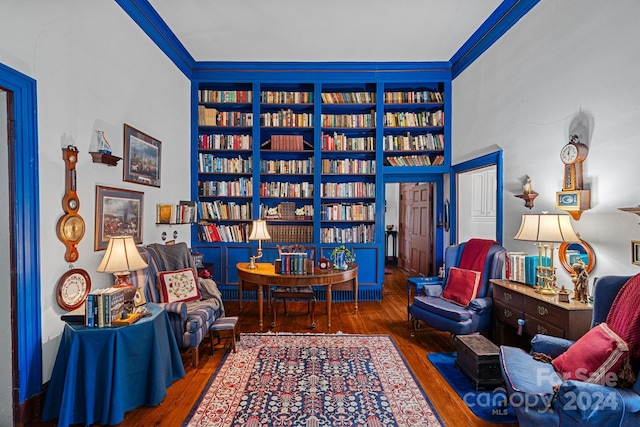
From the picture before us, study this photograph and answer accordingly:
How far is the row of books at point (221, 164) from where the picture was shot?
512 cm

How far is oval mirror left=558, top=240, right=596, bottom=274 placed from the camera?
2.53 metres

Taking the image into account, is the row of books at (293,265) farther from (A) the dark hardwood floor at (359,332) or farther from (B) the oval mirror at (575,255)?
(B) the oval mirror at (575,255)

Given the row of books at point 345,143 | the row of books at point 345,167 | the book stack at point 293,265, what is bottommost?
the book stack at point 293,265

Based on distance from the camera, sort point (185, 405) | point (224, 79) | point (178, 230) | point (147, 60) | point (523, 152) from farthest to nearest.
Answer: point (224, 79)
point (178, 230)
point (147, 60)
point (523, 152)
point (185, 405)

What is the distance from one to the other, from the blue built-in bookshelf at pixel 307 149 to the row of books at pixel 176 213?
1.82 ft

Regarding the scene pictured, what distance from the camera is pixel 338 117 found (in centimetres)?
521

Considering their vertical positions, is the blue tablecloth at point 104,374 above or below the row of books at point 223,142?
below

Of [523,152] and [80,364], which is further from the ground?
[523,152]

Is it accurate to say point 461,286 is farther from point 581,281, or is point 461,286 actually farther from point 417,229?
point 417,229

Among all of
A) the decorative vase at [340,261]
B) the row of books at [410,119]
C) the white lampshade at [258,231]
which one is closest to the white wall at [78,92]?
the white lampshade at [258,231]

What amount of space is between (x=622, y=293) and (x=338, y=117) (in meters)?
4.15

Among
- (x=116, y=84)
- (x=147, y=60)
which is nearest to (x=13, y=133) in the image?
(x=116, y=84)

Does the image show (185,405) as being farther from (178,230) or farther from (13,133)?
(178,230)

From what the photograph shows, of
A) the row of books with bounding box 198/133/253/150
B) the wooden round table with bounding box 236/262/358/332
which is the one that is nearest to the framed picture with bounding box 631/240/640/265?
the wooden round table with bounding box 236/262/358/332
